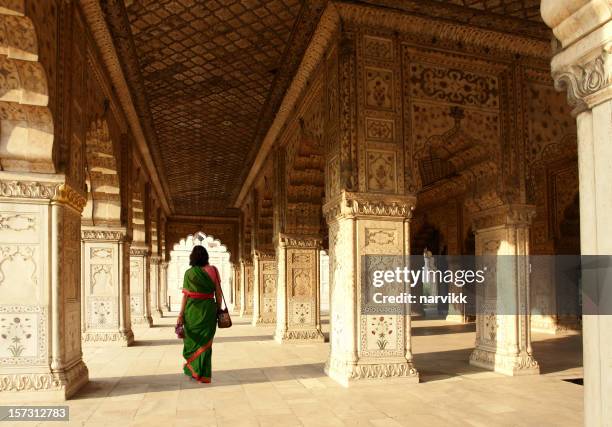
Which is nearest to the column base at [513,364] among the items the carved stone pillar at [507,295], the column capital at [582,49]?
the carved stone pillar at [507,295]

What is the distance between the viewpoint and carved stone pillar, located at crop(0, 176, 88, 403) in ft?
18.6

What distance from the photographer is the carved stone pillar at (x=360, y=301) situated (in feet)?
22.0

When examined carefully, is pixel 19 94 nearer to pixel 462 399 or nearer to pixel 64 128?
pixel 64 128

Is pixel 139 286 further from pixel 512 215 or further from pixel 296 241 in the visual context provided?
pixel 512 215

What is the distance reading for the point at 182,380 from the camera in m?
7.10

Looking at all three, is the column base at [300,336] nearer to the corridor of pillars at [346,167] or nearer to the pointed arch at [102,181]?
the corridor of pillars at [346,167]

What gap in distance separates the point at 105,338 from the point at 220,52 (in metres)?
5.94

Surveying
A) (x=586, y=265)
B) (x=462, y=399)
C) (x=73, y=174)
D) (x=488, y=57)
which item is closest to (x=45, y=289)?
(x=73, y=174)

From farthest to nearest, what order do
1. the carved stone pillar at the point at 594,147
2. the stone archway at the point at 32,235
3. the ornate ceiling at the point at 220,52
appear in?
the ornate ceiling at the point at 220,52 < the stone archway at the point at 32,235 < the carved stone pillar at the point at 594,147

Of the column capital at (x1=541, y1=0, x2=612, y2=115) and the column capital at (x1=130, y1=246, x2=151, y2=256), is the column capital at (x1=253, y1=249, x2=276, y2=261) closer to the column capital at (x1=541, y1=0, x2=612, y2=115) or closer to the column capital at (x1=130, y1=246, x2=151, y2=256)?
the column capital at (x1=130, y1=246, x2=151, y2=256)

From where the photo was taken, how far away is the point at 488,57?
7711mm

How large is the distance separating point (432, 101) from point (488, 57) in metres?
1.15

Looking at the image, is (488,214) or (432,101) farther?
(488,214)

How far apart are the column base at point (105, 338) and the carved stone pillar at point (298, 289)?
3.13 metres
